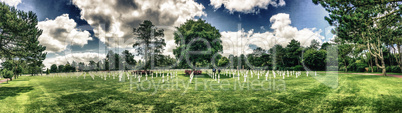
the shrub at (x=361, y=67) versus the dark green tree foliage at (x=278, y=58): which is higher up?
the dark green tree foliage at (x=278, y=58)

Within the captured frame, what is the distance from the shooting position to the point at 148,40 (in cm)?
3444

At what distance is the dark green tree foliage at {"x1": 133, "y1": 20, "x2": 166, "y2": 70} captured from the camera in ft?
111

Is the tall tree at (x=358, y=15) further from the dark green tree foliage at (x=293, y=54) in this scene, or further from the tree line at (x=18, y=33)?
the dark green tree foliage at (x=293, y=54)

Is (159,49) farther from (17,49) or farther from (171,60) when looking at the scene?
(171,60)

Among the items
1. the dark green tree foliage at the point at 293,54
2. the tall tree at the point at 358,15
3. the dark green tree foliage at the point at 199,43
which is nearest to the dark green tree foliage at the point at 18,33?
the dark green tree foliage at the point at 199,43

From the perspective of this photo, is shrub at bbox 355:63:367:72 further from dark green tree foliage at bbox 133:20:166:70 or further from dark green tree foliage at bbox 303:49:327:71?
dark green tree foliage at bbox 133:20:166:70

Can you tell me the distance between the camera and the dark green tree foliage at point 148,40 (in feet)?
111

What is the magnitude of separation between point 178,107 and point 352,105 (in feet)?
24.5

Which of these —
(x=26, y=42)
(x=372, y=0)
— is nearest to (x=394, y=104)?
(x=372, y=0)

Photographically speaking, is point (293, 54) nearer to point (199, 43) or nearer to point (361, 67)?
point (361, 67)

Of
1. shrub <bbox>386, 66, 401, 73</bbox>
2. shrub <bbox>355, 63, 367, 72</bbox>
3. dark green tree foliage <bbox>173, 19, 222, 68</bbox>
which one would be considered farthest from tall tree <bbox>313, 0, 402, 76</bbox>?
shrub <bbox>355, 63, 367, 72</bbox>

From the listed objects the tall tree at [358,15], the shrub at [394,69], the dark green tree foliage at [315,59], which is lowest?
the shrub at [394,69]

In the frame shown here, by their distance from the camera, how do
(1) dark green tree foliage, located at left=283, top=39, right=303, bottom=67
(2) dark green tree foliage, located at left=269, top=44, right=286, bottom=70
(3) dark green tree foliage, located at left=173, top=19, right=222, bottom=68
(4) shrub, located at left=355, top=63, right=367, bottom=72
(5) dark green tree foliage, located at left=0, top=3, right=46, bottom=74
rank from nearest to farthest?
(5) dark green tree foliage, located at left=0, top=3, right=46, bottom=74, (3) dark green tree foliage, located at left=173, top=19, right=222, bottom=68, (4) shrub, located at left=355, top=63, right=367, bottom=72, (1) dark green tree foliage, located at left=283, top=39, right=303, bottom=67, (2) dark green tree foliage, located at left=269, top=44, right=286, bottom=70

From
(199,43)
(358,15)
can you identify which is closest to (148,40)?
(199,43)
